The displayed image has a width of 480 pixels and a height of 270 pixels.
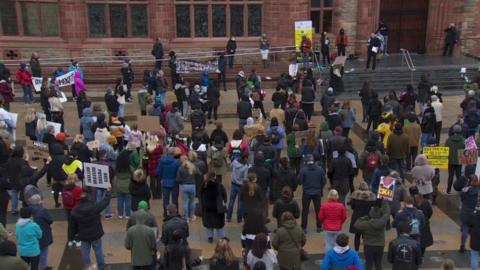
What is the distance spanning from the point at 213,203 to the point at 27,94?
13.6 meters

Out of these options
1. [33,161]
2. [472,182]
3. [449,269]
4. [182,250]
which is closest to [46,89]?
[33,161]

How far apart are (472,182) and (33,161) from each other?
1087cm

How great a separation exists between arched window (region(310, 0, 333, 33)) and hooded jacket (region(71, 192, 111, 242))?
19.1 meters

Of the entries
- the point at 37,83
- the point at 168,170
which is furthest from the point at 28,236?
the point at 37,83

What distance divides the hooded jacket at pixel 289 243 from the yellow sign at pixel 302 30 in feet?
55.5

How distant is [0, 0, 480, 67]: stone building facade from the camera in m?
25.9

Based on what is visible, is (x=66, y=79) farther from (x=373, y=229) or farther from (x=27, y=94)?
(x=373, y=229)

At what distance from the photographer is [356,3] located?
27.2 metres

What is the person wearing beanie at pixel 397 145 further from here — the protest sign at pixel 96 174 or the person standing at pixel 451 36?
→ the person standing at pixel 451 36

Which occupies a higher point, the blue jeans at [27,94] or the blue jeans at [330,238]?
the blue jeans at [27,94]

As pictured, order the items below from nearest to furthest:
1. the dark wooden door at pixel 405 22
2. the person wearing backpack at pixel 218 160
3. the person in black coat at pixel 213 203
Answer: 1. the person in black coat at pixel 213 203
2. the person wearing backpack at pixel 218 160
3. the dark wooden door at pixel 405 22

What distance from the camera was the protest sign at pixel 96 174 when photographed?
473 inches

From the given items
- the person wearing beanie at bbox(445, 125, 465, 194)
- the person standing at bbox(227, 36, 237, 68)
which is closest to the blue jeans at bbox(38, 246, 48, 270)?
the person wearing beanie at bbox(445, 125, 465, 194)

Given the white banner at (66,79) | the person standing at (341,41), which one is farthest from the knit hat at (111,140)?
the person standing at (341,41)
